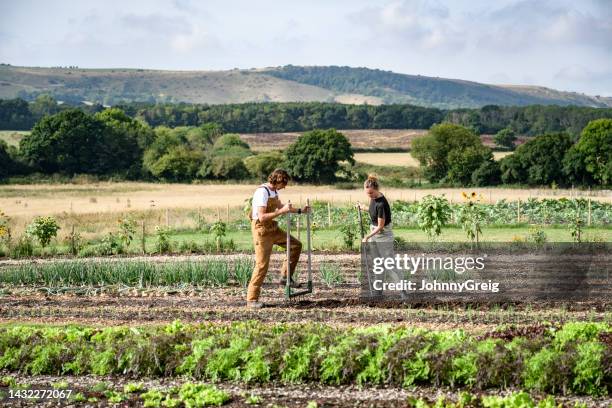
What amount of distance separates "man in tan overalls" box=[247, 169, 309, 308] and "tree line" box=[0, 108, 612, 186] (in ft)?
180

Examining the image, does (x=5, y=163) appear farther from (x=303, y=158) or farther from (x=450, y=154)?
(x=450, y=154)

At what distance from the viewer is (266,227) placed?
13.9 metres

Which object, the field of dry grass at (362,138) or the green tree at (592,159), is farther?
the field of dry grass at (362,138)

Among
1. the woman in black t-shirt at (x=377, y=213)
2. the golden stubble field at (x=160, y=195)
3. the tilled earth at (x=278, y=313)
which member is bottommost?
the golden stubble field at (x=160, y=195)

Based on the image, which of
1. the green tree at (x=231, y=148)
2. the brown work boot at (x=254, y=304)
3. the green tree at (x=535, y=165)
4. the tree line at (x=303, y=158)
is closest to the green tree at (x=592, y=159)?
the tree line at (x=303, y=158)

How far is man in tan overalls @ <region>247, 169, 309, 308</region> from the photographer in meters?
13.5

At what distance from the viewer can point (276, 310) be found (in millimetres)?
13711

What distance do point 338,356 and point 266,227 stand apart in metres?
4.78

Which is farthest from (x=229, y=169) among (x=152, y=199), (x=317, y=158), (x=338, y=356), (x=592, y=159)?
(x=338, y=356)

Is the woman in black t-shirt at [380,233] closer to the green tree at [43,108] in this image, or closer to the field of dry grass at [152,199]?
the field of dry grass at [152,199]

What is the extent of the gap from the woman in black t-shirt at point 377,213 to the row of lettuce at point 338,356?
349 centimetres

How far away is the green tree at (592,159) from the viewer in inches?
2670

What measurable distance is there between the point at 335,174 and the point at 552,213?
40.5 metres

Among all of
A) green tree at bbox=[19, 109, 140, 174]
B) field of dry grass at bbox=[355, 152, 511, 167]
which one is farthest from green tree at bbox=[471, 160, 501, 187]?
green tree at bbox=[19, 109, 140, 174]
